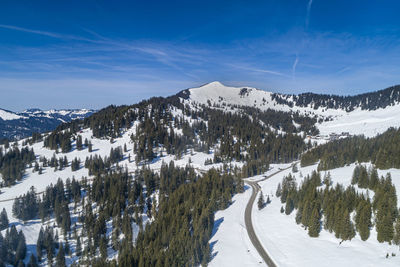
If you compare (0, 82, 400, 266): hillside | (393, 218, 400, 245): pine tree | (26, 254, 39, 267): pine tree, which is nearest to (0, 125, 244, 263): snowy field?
(0, 82, 400, 266): hillside

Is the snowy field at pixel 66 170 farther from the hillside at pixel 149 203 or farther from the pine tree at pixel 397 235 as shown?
the pine tree at pixel 397 235

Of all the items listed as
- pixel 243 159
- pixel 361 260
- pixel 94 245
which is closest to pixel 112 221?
pixel 94 245

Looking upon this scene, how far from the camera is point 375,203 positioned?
58031mm

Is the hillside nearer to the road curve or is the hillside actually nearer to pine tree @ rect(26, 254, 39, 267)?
the road curve

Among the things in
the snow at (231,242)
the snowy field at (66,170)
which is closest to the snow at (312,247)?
the snow at (231,242)

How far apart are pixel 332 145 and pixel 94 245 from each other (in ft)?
507

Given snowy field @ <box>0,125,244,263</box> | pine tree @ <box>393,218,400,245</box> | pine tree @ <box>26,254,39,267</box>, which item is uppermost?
pine tree @ <box>393,218,400,245</box>

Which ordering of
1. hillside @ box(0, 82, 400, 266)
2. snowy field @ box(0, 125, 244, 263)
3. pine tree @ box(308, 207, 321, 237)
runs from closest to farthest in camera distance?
hillside @ box(0, 82, 400, 266)
pine tree @ box(308, 207, 321, 237)
snowy field @ box(0, 125, 244, 263)

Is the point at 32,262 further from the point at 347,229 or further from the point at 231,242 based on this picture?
the point at 347,229

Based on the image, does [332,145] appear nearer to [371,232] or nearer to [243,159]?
[243,159]

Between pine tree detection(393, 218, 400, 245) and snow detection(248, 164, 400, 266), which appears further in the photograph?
pine tree detection(393, 218, 400, 245)

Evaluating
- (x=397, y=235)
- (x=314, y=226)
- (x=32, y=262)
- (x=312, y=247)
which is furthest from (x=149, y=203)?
(x=397, y=235)

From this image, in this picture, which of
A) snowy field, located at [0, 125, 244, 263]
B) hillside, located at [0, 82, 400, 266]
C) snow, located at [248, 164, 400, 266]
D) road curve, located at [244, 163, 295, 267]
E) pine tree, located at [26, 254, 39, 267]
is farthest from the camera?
snowy field, located at [0, 125, 244, 263]

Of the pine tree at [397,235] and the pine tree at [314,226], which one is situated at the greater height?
the pine tree at [397,235]
